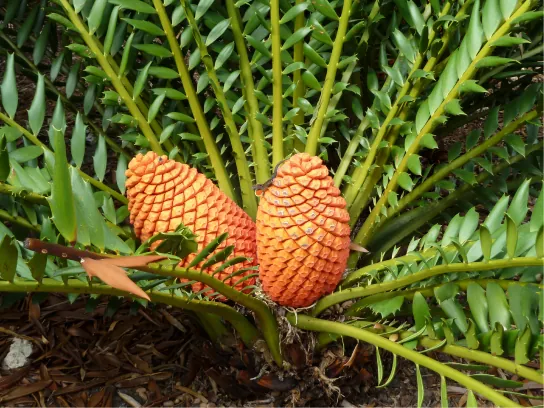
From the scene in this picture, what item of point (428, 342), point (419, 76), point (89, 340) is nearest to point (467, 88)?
point (419, 76)

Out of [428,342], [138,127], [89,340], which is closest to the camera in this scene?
[428,342]

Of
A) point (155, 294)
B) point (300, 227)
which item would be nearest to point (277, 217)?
point (300, 227)

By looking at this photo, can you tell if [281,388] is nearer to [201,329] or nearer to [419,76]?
[201,329]

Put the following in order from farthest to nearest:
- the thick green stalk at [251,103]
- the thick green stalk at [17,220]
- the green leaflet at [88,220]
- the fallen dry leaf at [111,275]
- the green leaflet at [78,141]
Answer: the thick green stalk at [251,103], the green leaflet at [78,141], the thick green stalk at [17,220], the green leaflet at [88,220], the fallen dry leaf at [111,275]

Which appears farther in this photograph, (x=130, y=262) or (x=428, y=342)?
(x=428, y=342)

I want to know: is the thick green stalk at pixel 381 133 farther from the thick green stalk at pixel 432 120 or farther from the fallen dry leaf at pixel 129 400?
the fallen dry leaf at pixel 129 400

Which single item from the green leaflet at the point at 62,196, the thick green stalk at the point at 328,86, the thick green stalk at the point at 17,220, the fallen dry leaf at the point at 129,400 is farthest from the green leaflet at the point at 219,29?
the fallen dry leaf at the point at 129,400
